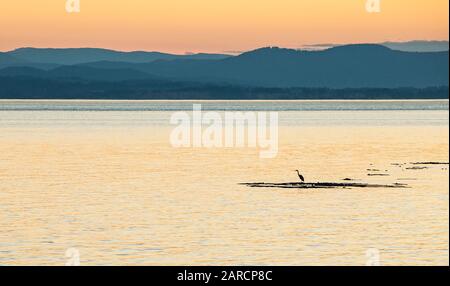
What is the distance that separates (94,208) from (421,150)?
3853cm

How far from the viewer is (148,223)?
30062 millimetres

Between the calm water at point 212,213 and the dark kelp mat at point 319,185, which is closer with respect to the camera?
the calm water at point 212,213

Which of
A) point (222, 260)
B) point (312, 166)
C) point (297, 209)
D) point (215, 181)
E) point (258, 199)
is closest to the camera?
point (222, 260)

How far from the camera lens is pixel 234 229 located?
28.9 meters

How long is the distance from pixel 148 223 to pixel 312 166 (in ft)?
80.4

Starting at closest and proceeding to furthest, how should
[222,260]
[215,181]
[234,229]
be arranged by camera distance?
1. [222,260]
2. [234,229]
3. [215,181]

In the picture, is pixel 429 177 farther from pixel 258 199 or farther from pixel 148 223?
pixel 148 223

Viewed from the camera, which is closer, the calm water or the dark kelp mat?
the calm water

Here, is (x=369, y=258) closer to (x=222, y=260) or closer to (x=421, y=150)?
(x=222, y=260)

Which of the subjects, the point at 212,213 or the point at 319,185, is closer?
the point at 212,213
